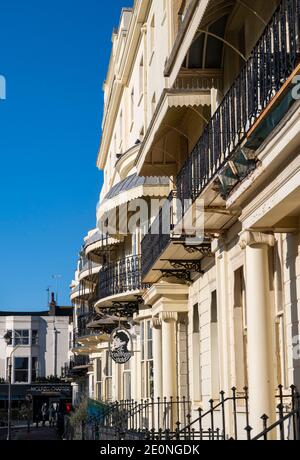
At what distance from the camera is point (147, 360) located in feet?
83.4

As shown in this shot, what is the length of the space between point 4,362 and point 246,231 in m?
72.2

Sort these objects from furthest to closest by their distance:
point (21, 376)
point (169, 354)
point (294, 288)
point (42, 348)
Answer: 1. point (42, 348)
2. point (21, 376)
3. point (169, 354)
4. point (294, 288)

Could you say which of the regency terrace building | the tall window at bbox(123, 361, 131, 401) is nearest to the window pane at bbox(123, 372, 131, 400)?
the tall window at bbox(123, 361, 131, 401)

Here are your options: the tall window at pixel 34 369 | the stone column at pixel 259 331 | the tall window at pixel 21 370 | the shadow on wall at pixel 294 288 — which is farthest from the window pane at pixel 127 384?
the tall window at pixel 34 369

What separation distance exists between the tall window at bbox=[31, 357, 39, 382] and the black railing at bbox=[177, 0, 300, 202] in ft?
224

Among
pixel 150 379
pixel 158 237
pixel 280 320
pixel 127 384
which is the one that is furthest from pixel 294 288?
pixel 127 384

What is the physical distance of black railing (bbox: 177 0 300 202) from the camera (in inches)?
352

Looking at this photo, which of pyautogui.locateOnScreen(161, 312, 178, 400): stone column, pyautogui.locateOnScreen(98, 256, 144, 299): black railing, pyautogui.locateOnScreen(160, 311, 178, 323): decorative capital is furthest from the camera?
pyautogui.locateOnScreen(98, 256, 144, 299): black railing

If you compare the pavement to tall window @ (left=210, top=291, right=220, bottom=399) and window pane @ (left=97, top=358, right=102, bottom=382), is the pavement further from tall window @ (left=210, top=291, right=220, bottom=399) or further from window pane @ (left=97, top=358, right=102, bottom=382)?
tall window @ (left=210, top=291, right=220, bottom=399)

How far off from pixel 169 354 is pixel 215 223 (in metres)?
6.58

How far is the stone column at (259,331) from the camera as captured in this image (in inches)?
399

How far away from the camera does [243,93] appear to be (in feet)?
36.9

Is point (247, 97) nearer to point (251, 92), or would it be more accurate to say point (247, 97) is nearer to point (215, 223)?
point (251, 92)
